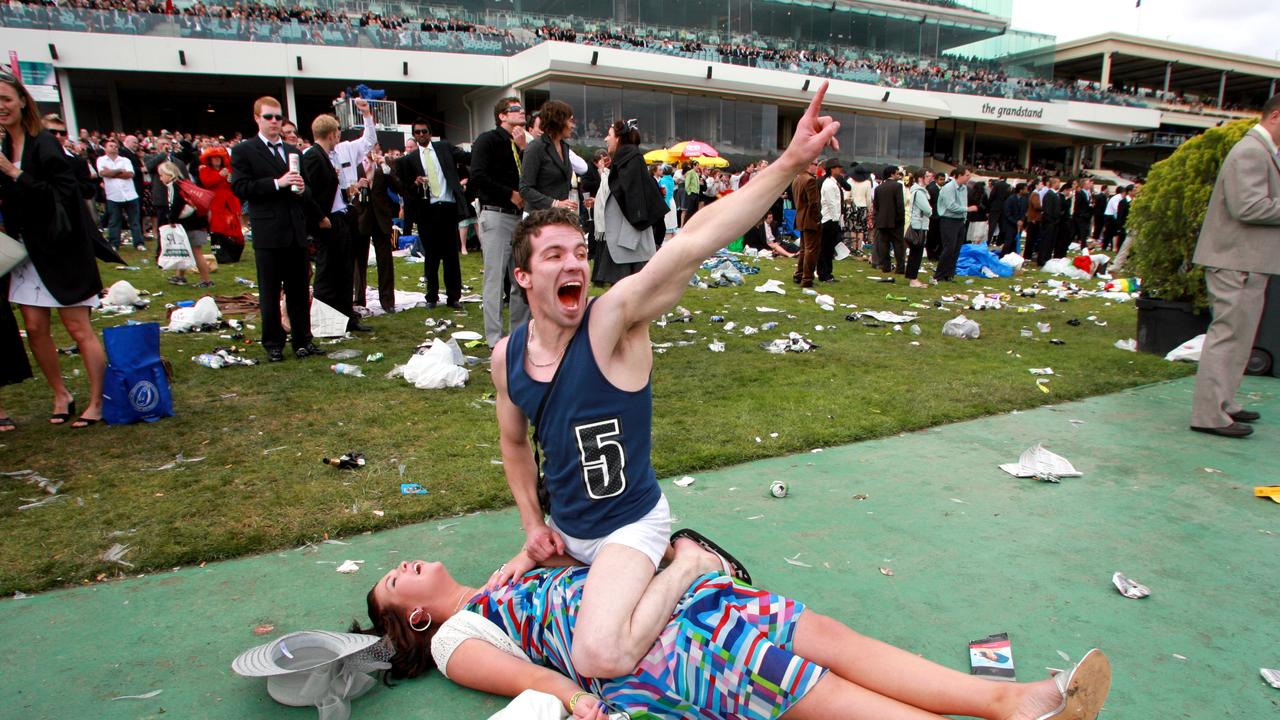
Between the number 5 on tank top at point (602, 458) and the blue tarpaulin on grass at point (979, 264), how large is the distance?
1366cm

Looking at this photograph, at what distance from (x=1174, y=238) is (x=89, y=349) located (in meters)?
8.67

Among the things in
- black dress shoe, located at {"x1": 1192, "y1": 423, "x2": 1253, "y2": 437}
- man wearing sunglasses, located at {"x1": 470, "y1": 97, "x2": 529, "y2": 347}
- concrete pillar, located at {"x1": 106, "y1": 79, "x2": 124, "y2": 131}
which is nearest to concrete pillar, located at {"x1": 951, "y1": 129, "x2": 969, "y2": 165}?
concrete pillar, located at {"x1": 106, "y1": 79, "x2": 124, "y2": 131}

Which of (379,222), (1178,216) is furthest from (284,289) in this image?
(1178,216)

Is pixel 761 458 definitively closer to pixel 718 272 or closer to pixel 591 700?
pixel 591 700

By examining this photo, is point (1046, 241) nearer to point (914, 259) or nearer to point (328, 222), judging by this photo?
point (914, 259)

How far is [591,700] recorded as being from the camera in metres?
2.07

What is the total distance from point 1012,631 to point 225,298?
8811mm

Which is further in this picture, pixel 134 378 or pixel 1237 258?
pixel 134 378

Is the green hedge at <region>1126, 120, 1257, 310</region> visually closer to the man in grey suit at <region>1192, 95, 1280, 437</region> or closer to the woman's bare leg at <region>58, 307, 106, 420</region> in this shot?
the man in grey suit at <region>1192, 95, 1280, 437</region>

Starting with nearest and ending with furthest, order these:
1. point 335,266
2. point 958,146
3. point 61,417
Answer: point 61,417 < point 335,266 < point 958,146

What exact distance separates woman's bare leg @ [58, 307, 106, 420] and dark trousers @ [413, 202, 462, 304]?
4.27m

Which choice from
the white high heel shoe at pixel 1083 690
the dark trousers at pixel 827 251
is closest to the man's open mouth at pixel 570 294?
the white high heel shoe at pixel 1083 690

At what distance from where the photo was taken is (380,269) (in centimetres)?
901

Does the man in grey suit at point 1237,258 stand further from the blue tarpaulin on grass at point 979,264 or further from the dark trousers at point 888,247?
the blue tarpaulin on grass at point 979,264
